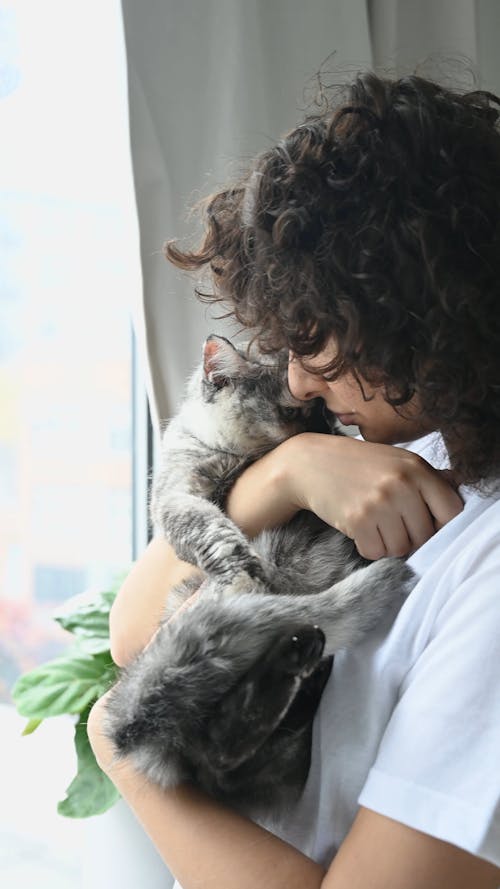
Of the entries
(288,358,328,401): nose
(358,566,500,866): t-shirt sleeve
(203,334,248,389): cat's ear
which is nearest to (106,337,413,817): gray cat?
(358,566,500,866): t-shirt sleeve

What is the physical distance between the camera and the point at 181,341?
1.83m

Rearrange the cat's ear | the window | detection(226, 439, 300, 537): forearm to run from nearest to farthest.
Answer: detection(226, 439, 300, 537): forearm, the cat's ear, the window

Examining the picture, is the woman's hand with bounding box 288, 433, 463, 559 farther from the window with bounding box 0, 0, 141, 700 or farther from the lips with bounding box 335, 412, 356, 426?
the window with bounding box 0, 0, 141, 700

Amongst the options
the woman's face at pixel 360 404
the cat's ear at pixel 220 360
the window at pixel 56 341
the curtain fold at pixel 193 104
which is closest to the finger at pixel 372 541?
the woman's face at pixel 360 404

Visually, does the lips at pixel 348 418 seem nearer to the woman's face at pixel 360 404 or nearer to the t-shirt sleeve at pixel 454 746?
the woman's face at pixel 360 404

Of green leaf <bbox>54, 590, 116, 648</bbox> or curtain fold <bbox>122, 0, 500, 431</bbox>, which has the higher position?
curtain fold <bbox>122, 0, 500, 431</bbox>

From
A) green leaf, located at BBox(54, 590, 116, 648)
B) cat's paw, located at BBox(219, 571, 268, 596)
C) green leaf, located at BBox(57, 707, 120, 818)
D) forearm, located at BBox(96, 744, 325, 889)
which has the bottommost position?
green leaf, located at BBox(57, 707, 120, 818)

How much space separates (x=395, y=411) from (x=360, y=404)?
5 cm

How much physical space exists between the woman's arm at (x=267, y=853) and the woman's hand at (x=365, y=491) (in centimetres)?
33

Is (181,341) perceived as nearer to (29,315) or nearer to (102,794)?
(29,315)

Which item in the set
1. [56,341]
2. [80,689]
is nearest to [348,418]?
[80,689]

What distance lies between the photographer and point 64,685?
5.51 ft

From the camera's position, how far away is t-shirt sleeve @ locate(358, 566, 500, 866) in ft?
2.25

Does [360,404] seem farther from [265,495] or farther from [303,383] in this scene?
[265,495]
